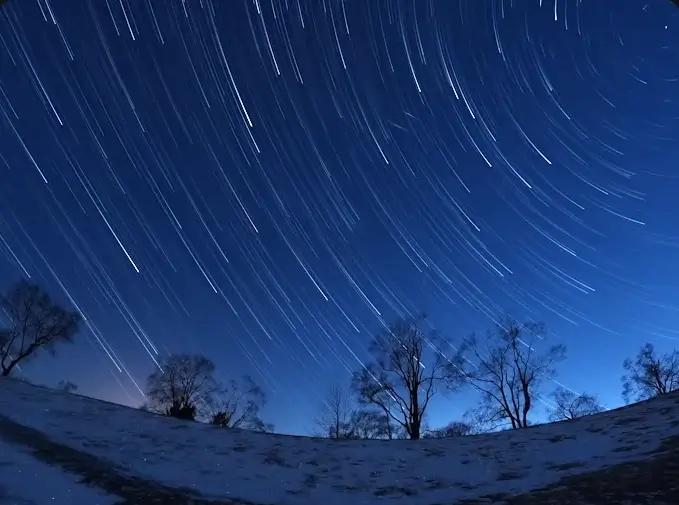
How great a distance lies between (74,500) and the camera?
20.4 feet

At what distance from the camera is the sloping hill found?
6910 mm

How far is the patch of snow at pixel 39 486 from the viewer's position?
5992 millimetres

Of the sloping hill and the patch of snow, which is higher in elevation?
the sloping hill

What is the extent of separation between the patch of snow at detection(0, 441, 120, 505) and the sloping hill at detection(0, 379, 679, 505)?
3.9 inches

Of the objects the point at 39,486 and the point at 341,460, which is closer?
the point at 39,486

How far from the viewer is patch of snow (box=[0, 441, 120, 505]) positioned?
5992 millimetres

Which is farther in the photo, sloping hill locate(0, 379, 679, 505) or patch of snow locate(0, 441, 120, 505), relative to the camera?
sloping hill locate(0, 379, 679, 505)

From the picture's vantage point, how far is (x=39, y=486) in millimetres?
6457

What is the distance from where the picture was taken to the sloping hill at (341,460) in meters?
6.91

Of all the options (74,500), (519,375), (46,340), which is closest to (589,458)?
(74,500)

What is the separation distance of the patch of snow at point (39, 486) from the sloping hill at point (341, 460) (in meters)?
0.10

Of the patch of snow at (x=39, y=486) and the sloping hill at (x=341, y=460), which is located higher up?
the sloping hill at (x=341, y=460)

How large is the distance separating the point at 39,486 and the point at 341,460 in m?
5.99

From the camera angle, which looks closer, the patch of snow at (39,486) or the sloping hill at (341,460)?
the patch of snow at (39,486)
